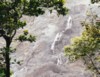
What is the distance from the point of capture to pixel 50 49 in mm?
Result: 66375

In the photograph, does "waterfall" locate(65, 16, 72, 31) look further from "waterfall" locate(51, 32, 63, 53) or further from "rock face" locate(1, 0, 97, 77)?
"waterfall" locate(51, 32, 63, 53)

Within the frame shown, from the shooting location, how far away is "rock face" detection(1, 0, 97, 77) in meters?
56.5

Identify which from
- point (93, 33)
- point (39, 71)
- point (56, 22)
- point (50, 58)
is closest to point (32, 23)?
point (56, 22)

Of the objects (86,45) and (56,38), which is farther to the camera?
(56,38)

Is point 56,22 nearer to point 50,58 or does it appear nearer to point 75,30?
point 75,30

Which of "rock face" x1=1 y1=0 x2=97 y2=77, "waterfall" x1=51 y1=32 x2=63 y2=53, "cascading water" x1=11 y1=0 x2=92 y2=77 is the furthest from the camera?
"waterfall" x1=51 y1=32 x2=63 y2=53

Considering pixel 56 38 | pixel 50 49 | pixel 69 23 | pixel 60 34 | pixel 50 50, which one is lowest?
pixel 50 50

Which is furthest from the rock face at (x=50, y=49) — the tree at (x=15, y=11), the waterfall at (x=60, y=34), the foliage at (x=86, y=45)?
the tree at (x=15, y=11)

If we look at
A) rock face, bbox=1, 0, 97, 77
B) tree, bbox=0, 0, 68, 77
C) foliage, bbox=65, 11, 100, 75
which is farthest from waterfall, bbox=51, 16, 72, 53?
tree, bbox=0, 0, 68, 77

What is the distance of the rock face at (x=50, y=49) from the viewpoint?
185 feet

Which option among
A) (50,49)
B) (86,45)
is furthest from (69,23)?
(86,45)

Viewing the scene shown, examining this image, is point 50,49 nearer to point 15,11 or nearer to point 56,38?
point 56,38

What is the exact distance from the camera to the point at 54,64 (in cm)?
5872

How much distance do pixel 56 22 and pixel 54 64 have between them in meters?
19.1
